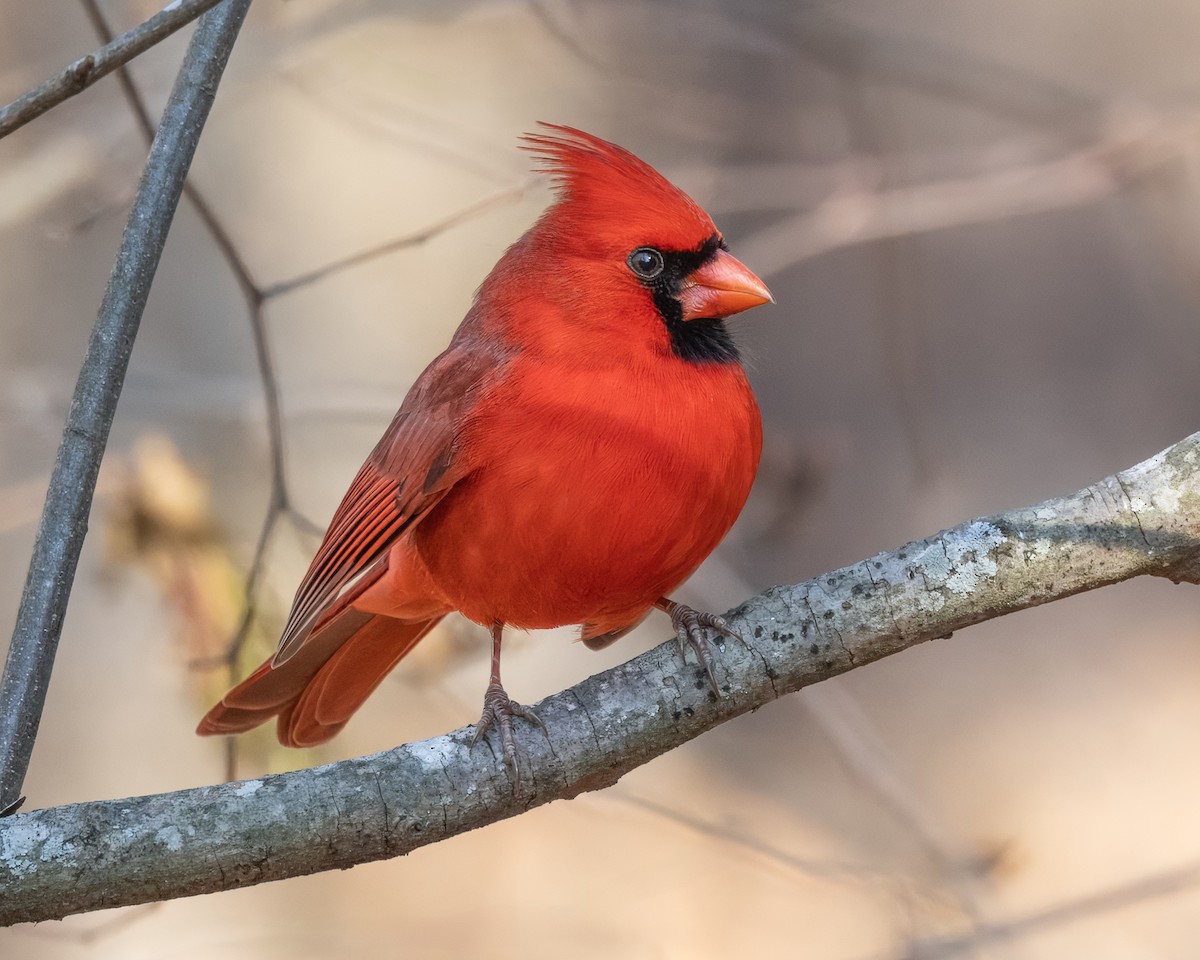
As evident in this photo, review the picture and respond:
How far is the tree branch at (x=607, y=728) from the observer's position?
1.80 meters

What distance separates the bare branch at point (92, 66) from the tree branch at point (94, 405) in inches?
27.0

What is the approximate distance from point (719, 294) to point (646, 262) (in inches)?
5.9

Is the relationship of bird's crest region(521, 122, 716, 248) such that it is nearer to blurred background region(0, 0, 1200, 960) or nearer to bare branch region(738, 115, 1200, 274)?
blurred background region(0, 0, 1200, 960)

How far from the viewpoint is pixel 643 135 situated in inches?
199

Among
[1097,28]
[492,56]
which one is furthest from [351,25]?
[1097,28]

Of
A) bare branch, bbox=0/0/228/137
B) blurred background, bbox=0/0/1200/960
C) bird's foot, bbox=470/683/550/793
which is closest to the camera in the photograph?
bare branch, bbox=0/0/228/137

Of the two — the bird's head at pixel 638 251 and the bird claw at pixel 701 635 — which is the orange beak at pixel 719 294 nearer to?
the bird's head at pixel 638 251

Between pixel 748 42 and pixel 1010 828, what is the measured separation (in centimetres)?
271

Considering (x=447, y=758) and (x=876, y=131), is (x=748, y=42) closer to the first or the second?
(x=876, y=131)

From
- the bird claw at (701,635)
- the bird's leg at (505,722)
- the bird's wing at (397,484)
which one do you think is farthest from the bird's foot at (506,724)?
the bird's wing at (397,484)

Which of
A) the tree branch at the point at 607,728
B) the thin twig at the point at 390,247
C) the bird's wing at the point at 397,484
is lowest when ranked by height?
the tree branch at the point at 607,728

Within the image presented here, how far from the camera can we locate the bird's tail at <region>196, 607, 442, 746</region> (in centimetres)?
289

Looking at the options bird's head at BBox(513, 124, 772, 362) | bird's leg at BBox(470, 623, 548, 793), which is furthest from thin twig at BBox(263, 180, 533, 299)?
bird's leg at BBox(470, 623, 548, 793)

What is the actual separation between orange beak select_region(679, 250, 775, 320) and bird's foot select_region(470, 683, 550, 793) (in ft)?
2.71
